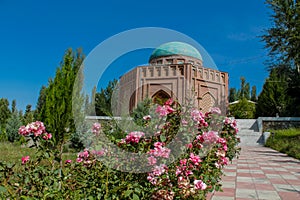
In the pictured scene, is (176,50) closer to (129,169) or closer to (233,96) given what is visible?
(129,169)

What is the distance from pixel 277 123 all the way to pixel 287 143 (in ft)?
22.0

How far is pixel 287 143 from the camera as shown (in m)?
9.62

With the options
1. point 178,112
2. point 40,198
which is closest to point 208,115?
point 178,112

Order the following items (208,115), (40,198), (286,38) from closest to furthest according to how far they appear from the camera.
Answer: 1. (40,198)
2. (208,115)
3. (286,38)

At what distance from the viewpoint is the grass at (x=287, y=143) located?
8.10 meters

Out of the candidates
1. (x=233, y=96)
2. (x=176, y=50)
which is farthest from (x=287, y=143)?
(x=233, y=96)

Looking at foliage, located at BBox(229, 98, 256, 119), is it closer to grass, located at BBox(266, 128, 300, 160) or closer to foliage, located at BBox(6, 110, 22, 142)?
grass, located at BBox(266, 128, 300, 160)

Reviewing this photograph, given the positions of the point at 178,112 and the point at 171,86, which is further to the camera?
the point at 171,86

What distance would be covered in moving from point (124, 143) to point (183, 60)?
57.2 ft

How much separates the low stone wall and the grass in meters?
3.34

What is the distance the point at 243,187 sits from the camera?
129 inches

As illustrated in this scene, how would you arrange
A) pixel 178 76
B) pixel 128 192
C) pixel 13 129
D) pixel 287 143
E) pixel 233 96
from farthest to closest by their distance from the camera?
pixel 233 96
pixel 178 76
pixel 13 129
pixel 287 143
pixel 128 192

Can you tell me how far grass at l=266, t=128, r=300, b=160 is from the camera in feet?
26.6

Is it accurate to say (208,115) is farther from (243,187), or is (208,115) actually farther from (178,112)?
(243,187)
